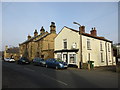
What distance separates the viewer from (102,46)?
2638cm

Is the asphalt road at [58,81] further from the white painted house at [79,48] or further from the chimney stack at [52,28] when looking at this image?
the chimney stack at [52,28]

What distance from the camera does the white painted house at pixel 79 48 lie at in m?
22.5

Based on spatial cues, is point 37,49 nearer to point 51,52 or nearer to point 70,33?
point 51,52

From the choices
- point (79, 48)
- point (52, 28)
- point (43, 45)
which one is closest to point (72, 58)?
point (79, 48)

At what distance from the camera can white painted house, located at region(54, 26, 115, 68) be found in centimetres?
2255

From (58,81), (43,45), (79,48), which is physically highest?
(43,45)

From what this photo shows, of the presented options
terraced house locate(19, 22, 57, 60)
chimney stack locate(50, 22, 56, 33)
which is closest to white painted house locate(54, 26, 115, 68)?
terraced house locate(19, 22, 57, 60)

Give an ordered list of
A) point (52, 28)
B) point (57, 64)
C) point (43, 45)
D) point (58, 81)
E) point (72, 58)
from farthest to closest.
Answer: point (52, 28), point (43, 45), point (72, 58), point (57, 64), point (58, 81)

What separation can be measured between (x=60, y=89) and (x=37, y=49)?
30.8 metres

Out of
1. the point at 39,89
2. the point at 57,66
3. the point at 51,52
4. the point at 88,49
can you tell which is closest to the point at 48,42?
the point at 51,52

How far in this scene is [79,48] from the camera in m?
22.3

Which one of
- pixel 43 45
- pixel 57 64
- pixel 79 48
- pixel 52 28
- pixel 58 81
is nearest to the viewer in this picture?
pixel 58 81

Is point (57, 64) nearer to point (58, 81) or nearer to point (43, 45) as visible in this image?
point (58, 81)

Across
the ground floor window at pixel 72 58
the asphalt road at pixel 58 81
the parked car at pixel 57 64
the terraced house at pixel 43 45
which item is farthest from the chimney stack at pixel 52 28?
the asphalt road at pixel 58 81
